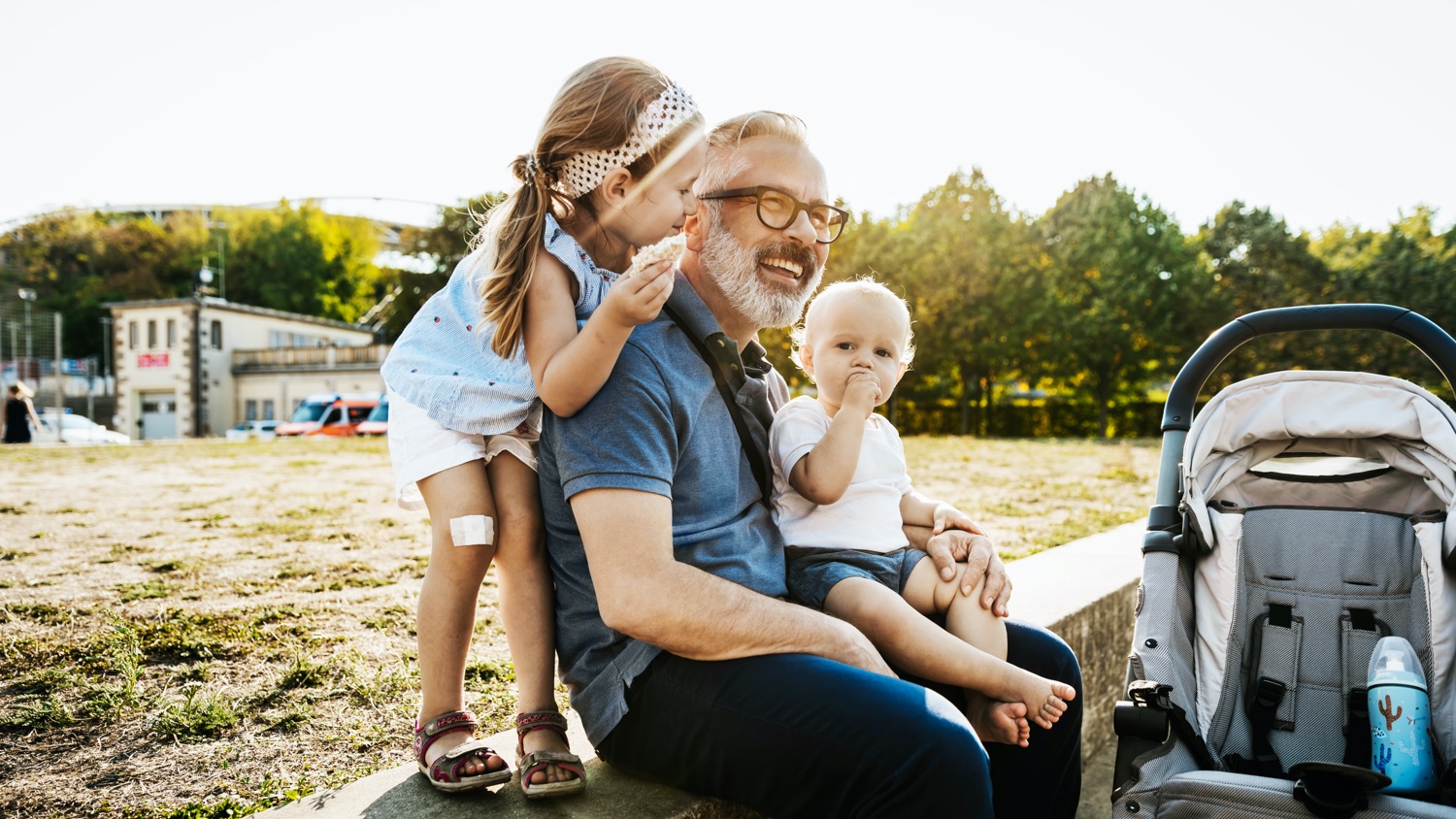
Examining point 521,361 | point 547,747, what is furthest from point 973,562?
point 521,361

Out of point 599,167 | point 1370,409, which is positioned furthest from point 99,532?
point 1370,409

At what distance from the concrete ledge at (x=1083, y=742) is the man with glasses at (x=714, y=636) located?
82 millimetres

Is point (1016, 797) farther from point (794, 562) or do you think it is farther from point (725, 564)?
point (725, 564)

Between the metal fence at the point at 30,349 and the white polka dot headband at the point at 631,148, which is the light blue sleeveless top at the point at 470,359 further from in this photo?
the metal fence at the point at 30,349

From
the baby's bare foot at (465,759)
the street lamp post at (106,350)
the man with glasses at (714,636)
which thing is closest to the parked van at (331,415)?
the street lamp post at (106,350)

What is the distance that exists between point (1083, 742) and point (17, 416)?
23.8m

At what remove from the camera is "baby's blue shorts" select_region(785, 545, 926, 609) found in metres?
2.13

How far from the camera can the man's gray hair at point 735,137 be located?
2.48 meters

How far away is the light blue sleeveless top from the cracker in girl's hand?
0.87 feet

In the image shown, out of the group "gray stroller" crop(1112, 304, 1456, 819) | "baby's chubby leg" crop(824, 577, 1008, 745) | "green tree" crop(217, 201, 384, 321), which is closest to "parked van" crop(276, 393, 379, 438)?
"green tree" crop(217, 201, 384, 321)

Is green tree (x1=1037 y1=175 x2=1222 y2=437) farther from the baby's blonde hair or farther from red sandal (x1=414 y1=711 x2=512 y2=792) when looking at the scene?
red sandal (x1=414 y1=711 x2=512 y2=792)

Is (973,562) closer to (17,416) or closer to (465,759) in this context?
(465,759)

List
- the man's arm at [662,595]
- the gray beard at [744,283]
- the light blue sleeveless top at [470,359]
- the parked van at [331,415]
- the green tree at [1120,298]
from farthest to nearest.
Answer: the parked van at [331,415]
the green tree at [1120,298]
the gray beard at [744,283]
the light blue sleeveless top at [470,359]
the man's arm at [662,595]

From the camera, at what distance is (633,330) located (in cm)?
194
